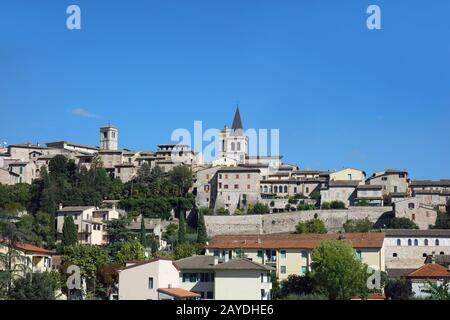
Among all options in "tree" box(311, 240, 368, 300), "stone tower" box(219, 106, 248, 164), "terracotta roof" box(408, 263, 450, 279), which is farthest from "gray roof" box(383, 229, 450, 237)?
"stone tower" box(219, 106, 248, 164)

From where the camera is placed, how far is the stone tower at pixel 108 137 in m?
94.6

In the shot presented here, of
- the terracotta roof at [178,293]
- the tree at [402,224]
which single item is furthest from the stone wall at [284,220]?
the terracotta roof at [178,293]

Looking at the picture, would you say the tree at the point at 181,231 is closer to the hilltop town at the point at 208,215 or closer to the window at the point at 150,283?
the hilltop town at the point at 208,215

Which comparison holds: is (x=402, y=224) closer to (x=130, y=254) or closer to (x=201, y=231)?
(x=201, y=231)

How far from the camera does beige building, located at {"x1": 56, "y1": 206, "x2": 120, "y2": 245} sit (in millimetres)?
60062

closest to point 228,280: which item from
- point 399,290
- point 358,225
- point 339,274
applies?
point 339,274

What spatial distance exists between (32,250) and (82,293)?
11.3ft

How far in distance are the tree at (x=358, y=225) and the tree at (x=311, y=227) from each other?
6.01 ft

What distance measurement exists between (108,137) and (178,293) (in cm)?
6694

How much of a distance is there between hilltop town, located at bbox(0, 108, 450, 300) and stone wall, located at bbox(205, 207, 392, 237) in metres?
0.09

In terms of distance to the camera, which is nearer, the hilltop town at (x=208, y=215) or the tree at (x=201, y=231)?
the hilltop town at (x=208, y=215)

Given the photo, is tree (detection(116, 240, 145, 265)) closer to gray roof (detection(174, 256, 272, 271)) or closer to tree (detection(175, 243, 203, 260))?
tree (detection(175, 243, 203, 260))
